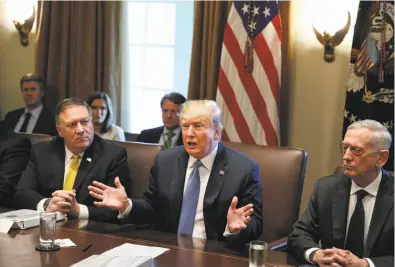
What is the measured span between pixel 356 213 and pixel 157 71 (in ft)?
11.1

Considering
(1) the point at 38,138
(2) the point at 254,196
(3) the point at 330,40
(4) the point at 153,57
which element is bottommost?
(2) the point at 254,196

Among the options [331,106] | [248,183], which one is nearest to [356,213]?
[248,183]

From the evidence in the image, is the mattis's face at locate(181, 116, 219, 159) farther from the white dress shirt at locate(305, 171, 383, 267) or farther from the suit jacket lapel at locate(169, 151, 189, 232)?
the white dress shirt at locate(305, 171, 383, 267)

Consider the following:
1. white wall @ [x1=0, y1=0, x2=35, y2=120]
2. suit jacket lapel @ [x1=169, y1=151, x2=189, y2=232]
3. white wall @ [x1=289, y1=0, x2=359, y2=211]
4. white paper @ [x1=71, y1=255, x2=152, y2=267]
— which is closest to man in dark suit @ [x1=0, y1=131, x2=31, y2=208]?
suit jacket lapel @ [x1=169, y1=151, x2=189, y2=232]

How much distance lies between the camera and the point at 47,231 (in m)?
2.41

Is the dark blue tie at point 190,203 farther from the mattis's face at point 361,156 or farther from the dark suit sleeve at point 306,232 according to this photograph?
the mattis's face at point 361,156

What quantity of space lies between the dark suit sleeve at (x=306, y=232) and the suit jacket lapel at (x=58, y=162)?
1371mm

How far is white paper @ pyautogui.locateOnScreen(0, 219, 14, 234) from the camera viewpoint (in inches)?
104

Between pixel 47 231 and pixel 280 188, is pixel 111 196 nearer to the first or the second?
pixel 47 231

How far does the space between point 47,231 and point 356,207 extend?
4.09 feet

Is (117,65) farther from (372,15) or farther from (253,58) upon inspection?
(372,15)

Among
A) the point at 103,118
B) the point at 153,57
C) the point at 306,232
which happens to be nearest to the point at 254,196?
the point at 306,232

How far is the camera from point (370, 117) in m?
4.27

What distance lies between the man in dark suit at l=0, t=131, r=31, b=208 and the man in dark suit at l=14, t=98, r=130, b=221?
0.45 feet
